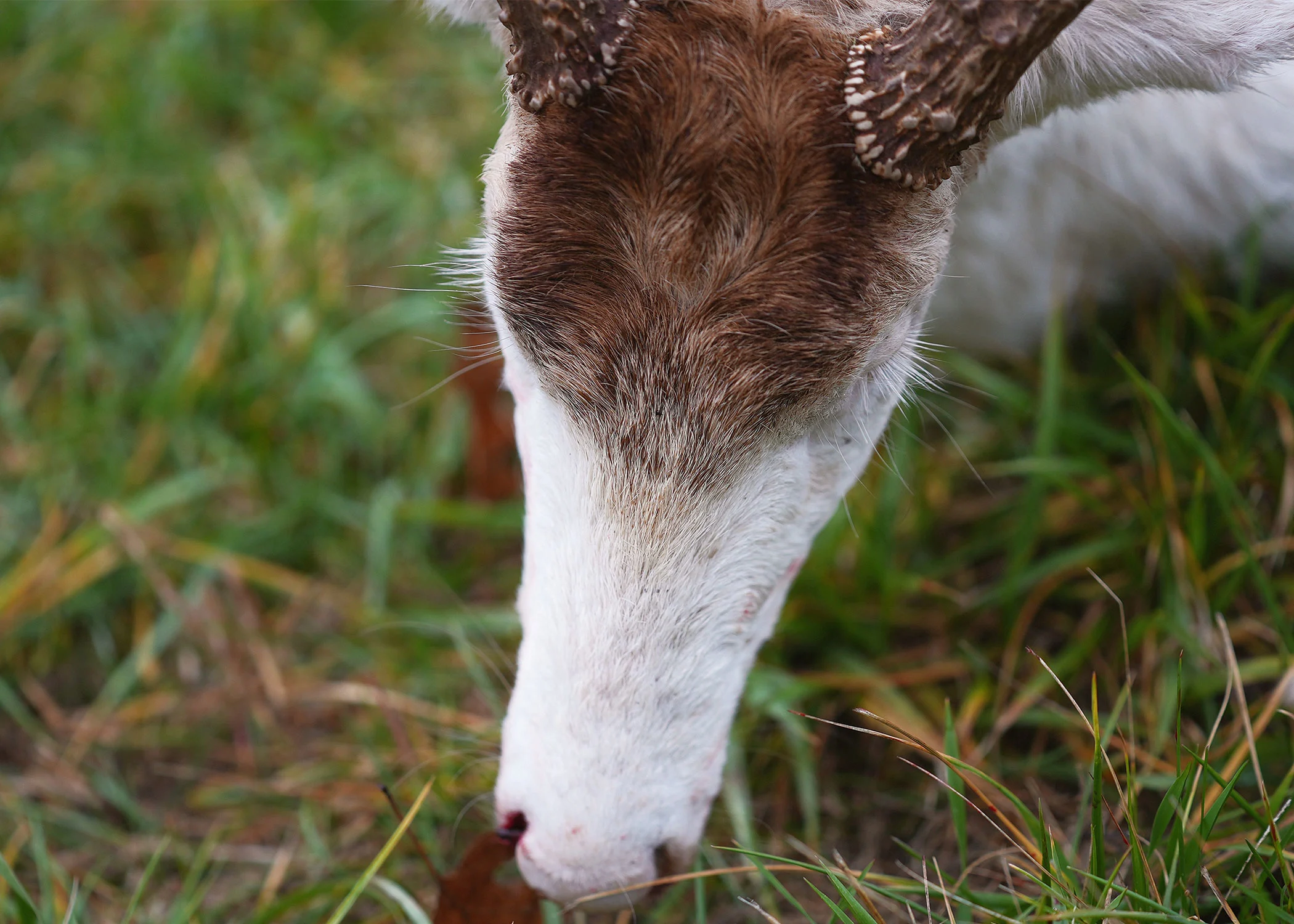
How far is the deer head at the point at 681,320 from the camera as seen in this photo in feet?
5.53

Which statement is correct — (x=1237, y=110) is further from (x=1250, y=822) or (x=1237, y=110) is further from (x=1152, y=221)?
(x=1250, y=822)

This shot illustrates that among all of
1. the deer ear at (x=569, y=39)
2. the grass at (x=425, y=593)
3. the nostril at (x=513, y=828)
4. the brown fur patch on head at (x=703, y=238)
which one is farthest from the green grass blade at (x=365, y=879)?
the deer ear at (x=569, y=39)

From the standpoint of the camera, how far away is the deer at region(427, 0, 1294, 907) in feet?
5.56

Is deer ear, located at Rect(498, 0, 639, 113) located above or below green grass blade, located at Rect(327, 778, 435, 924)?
above

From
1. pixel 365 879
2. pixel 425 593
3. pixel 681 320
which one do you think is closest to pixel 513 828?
pixel 365 879

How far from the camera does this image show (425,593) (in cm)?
335

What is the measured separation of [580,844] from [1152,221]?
7.18 ft

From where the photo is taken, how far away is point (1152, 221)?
2982 mm

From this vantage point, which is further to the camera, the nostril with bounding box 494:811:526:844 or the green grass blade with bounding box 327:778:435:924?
the green grass blade with bounding box 327:778:435:924

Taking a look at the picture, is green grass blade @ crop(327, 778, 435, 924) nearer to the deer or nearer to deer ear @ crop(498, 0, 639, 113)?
the deer

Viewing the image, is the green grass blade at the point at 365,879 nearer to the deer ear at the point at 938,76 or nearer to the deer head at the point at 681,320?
the deer head at the point at 681,320

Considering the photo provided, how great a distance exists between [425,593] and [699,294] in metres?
1.87

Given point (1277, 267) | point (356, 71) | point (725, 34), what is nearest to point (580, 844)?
point (725, 34)

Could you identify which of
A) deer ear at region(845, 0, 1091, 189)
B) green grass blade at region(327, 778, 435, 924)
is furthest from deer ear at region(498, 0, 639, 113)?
green grass blade at region(327, 778, 435, 924)
